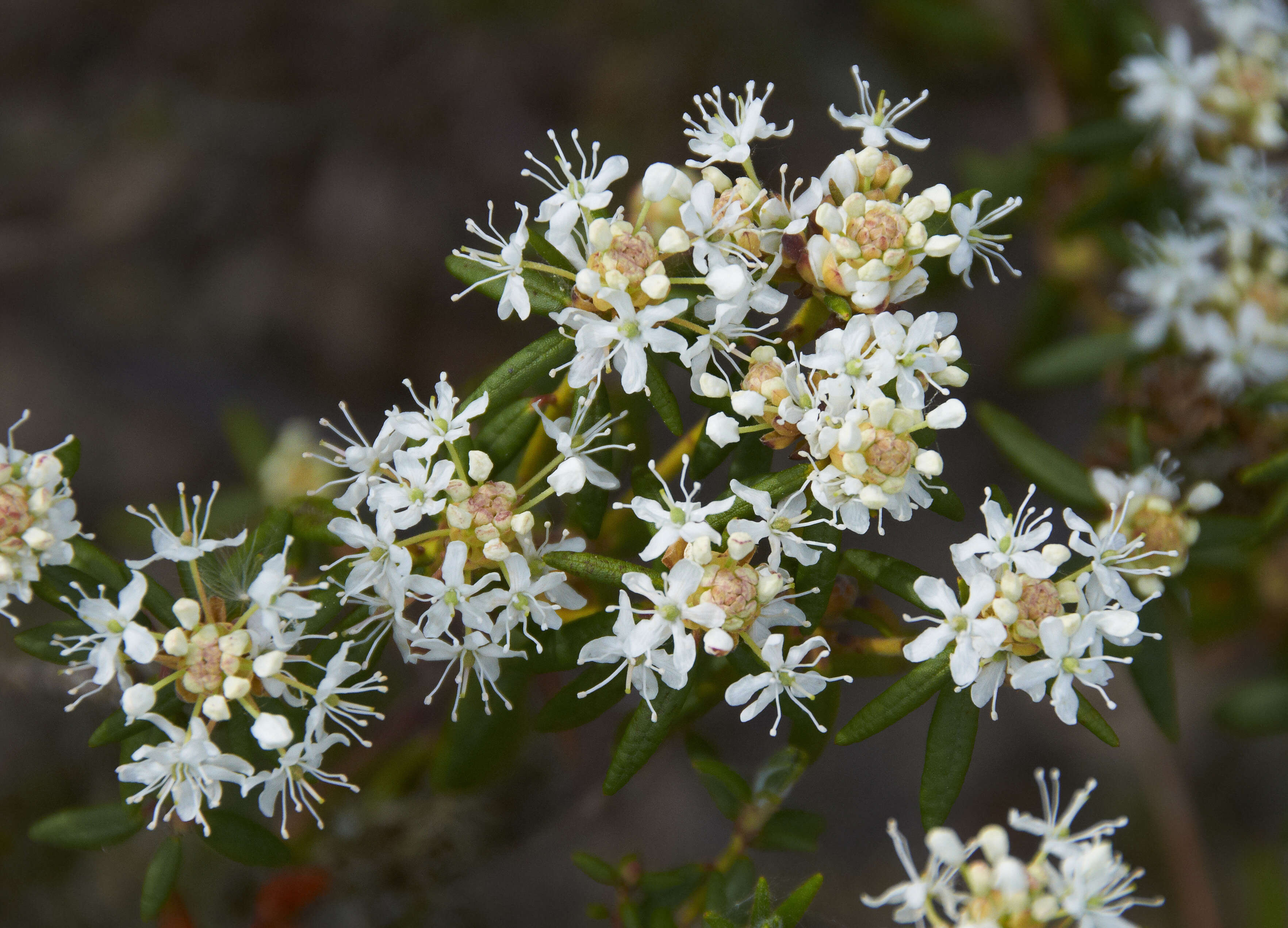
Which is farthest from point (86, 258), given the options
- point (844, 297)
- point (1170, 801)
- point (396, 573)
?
point (1170, 801)

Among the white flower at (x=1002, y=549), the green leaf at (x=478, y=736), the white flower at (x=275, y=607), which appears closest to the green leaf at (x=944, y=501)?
the white flower at (x=1002, y=549)

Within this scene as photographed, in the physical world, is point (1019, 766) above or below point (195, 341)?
below

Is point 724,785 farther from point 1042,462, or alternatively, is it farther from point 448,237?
point 448,237

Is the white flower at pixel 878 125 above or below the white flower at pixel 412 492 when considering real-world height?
above

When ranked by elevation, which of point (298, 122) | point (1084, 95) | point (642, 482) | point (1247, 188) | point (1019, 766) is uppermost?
point (298, 122)

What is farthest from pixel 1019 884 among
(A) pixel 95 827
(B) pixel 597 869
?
(A) pixel 95 827

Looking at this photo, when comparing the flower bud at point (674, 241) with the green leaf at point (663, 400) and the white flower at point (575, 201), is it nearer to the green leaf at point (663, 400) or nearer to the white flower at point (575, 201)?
A: the white flower at point (575, 201)

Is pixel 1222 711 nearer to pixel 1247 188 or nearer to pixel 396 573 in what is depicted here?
pixel 1247 188

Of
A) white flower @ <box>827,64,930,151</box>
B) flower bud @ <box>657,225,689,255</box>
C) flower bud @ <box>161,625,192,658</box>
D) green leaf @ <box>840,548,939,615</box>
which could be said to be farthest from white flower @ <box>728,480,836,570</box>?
flower bud @ <box>161,625,192,658</box>
